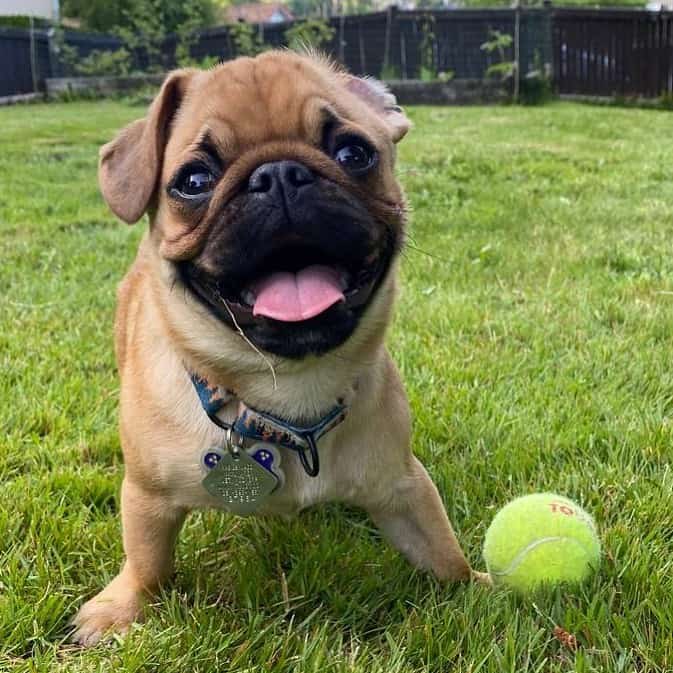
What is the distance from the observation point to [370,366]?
7.11ft

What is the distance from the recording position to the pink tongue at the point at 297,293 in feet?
5.87

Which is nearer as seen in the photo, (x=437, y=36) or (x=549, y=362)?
(x=549, y=362)

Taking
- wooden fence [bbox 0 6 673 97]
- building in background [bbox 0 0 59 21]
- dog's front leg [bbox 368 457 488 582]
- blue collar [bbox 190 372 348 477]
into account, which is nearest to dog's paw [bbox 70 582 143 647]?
blue collar [bbox 190 372 348 477]

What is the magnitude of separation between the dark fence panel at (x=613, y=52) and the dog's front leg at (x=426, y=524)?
15.5 metres

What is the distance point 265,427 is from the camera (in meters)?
2.04

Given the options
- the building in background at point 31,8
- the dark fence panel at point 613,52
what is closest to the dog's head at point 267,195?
the dark fence panel at point 613,52

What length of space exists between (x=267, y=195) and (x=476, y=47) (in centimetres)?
1701

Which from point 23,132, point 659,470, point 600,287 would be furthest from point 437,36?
point 659,470

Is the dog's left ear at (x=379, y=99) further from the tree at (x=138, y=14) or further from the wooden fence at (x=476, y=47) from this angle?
the tree at (x=138, y=14)

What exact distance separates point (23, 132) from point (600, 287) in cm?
989

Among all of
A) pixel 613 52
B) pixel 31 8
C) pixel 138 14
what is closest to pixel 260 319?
pixel 613 52

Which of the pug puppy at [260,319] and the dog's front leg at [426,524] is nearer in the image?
the pug puppy at [260,319]

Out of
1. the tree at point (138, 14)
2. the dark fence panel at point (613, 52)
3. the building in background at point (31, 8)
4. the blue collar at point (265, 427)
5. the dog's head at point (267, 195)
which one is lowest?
the blue collar at point (265, 427)

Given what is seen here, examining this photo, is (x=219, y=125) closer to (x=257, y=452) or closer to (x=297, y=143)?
(x=297, y=143)
